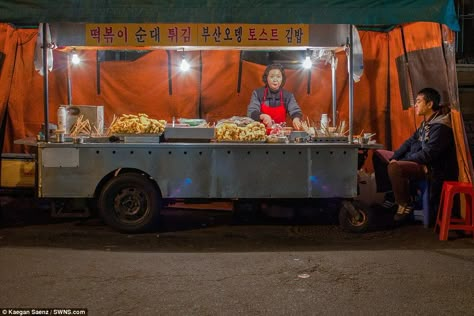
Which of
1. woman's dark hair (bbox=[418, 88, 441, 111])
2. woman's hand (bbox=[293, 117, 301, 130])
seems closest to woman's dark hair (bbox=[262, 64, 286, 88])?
woman's hand (bbox=[293, 117, 301, 130])

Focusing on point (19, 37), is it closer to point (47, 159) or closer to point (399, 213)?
point (47, 159)

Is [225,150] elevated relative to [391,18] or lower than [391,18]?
lower

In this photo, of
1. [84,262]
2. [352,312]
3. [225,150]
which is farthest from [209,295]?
[225,150]

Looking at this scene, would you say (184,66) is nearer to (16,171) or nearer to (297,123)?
(297,123)

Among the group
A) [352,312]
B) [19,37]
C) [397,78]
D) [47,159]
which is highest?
[19,37]

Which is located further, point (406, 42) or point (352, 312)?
point (406, 42)

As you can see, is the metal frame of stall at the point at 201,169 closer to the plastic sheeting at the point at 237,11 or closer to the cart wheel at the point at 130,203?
the cart wheel at the point at 130,203

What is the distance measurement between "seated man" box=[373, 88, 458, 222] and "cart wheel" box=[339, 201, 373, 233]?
41 centimetres

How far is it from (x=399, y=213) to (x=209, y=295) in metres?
3.56

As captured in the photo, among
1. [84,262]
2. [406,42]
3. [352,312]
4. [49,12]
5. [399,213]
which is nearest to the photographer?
[352,312]

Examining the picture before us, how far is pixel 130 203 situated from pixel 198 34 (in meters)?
2.30

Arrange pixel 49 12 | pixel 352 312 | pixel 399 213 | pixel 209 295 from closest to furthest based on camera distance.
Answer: pixel 352 312
pixel 209 295
pixel 49 12
pixel 399 213

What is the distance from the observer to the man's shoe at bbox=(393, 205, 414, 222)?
769cm

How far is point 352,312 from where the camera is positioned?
470cm
